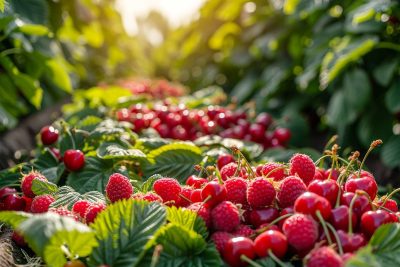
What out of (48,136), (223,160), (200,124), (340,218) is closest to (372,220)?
(340,218)

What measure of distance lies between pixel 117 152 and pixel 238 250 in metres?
0.78

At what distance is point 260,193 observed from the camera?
1.19 meters

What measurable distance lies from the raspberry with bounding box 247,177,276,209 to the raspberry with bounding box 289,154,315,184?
0.15 meters

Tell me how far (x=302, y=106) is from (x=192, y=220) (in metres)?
2.71

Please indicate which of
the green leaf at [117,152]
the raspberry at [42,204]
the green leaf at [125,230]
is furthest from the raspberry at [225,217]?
the green leaf at [117,152]

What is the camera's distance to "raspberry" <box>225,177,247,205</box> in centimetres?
124

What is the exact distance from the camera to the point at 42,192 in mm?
1456

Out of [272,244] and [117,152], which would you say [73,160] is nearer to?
[117,152]

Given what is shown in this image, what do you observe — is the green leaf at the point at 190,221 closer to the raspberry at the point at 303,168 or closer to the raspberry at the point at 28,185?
the raspberry at the point at 303,168

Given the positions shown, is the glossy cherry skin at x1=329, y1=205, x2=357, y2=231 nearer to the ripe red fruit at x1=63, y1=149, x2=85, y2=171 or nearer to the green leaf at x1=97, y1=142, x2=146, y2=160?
the green leaf at x1=97, y1=142, x2=146, y2=160

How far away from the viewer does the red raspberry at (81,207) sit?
4.12 feet

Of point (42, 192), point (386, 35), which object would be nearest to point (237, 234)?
point (42, 192)

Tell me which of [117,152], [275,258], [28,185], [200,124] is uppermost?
[200,124]

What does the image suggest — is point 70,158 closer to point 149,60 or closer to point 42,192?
point 42,192
